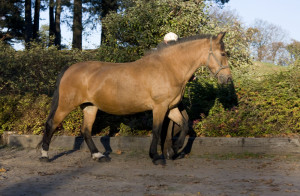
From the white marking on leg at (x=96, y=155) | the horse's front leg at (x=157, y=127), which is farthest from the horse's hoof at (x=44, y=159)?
the horse's front leg at (x=157, y=127)

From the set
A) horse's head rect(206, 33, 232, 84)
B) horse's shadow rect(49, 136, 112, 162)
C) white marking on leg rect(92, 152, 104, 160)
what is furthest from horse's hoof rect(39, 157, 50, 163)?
horse's head rect(206, 33, 232, 84)

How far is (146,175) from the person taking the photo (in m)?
5.46

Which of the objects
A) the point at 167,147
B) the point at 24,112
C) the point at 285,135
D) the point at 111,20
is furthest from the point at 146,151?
the point at 111,20

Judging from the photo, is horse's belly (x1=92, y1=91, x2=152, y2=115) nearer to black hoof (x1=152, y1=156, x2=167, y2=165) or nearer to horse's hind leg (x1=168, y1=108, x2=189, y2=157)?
horse's hind leg (x1=168, y1=108, x2=189, y2=157)

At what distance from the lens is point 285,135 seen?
287 inches

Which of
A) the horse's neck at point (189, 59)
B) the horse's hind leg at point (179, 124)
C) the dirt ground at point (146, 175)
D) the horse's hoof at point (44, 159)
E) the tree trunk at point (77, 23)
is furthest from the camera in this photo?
the tree trunk at point (77, 23)

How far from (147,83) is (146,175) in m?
1.68

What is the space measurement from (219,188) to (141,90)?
8.18 feet

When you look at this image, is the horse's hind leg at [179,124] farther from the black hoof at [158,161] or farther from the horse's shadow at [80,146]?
the horse's shadow at [80,146]

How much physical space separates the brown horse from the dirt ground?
17.7 inches

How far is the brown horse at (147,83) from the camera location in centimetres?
630

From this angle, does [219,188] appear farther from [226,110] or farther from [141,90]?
[226,110]

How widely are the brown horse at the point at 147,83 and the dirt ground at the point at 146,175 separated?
45 cm

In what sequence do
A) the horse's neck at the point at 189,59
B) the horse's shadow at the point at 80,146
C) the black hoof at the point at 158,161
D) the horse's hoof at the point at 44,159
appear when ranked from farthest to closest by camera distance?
the horse's shadow at the point at 80,146 → the horse's hoof at the point at 44,159 → the horse's neck at the point at 189,59 → the black hoof at the point at 158,161
